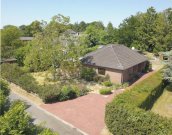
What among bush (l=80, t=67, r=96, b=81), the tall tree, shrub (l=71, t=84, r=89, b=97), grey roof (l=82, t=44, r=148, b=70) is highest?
the tall tree

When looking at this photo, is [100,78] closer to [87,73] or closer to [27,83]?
[87,73]

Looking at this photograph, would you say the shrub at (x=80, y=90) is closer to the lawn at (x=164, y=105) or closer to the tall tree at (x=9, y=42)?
the lawn at (x=164, y=105)

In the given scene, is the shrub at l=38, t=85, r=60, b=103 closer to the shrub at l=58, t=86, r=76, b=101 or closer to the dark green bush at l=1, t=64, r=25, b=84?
the shrub at l=58, t=86, r=76, b=101

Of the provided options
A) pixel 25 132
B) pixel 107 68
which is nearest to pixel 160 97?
pixel 107 68

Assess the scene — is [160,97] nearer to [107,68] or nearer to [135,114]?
[107,68]

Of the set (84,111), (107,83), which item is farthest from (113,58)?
(84,111)

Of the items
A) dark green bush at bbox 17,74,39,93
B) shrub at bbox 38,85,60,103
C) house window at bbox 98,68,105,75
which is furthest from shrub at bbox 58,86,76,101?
house window at bbox 98,68,105,75
